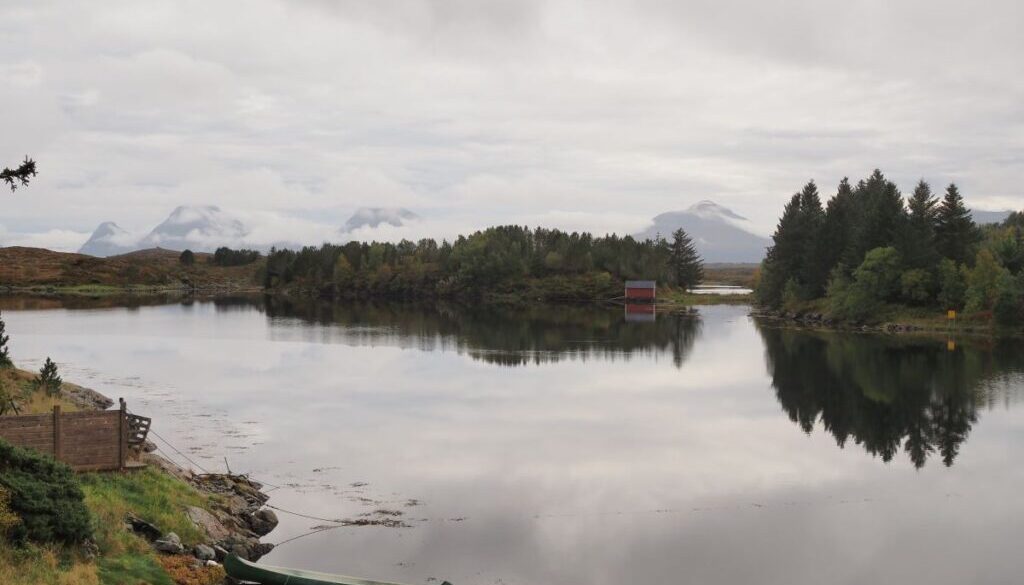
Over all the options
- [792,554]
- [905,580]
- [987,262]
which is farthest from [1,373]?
[987,262]

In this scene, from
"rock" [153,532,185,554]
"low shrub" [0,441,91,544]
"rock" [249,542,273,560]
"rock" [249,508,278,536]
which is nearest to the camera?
"low shrub" [0,441,91,544]

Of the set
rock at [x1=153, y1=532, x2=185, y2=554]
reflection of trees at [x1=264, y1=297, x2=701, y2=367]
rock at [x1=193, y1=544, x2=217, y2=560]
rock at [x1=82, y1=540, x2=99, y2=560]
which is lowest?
rock at [x1=193, y1=544, x2=217, y2=560]

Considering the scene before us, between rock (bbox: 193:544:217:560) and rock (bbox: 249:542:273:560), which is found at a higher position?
rock (bbox: 193:544:217:560)

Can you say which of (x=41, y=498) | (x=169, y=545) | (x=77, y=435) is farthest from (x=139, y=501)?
(x=41, y=498)

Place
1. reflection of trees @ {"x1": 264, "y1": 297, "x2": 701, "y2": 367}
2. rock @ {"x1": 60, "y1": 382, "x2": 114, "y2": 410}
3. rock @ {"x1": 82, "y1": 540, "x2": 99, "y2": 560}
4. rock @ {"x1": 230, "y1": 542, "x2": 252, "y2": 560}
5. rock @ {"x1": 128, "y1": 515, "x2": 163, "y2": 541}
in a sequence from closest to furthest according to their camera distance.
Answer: rock @ {"x1": 82, "y1": 540, "x2": 99, "y2": 560}
rock @ {"x1": 128, "y1": 515, "x2": 163, "y2": 541}
rock @ {"x1": 230, "y1": 542, "x2": 252, "y2": 560}
rock @ {"x1": 60, "y1": 382, "x2": 114, "y2": 410}
reflection of trees @ {"x1": 264, "y1": 297, "x2": 701, "y2": 367}

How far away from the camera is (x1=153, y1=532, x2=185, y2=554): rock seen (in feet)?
81.3

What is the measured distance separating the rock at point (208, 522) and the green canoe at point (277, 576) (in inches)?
165

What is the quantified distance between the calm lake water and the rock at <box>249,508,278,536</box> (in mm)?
455

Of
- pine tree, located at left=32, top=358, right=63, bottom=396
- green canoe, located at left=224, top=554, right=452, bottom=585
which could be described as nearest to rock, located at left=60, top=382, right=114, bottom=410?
pine tree, located at left=32, top=358, right=63, bottom=396

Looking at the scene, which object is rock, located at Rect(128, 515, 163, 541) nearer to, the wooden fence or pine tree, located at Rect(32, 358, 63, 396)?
the wooden fence

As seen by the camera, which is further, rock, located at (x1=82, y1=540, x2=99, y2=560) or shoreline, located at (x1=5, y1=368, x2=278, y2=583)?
shoreline, located at (x1=5, y1=368, x2=278, y2=583)

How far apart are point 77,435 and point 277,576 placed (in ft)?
31.8

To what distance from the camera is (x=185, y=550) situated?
83.1ft

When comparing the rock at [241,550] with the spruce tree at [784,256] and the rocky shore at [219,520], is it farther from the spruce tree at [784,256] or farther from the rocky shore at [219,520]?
the spruce tree at [784,256]
